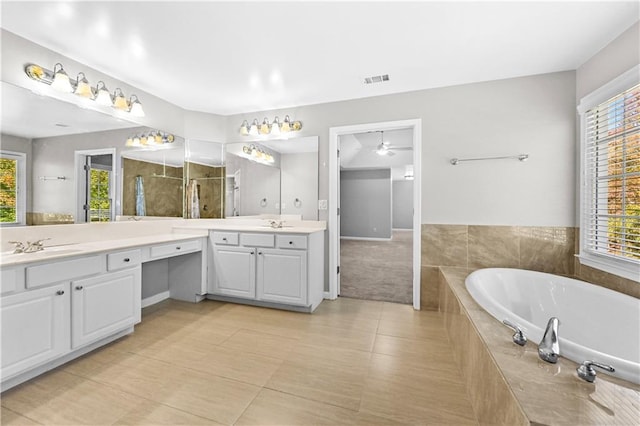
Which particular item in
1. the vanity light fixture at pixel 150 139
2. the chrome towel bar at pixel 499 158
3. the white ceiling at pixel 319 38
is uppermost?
the white ceiling at pixel 319 38

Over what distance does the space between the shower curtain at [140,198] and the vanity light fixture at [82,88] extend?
27.4 inches

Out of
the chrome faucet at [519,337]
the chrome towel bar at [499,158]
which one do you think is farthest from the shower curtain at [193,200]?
the chrome faucet at [519,337]

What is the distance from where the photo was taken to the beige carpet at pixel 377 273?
3326mm

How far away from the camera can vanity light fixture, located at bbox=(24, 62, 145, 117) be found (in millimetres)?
2057

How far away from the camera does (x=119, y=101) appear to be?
2588mm

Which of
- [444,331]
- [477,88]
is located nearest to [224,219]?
[444,331]

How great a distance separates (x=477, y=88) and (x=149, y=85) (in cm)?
339

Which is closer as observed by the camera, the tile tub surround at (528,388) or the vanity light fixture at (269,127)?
the tile tub surround at (528,388)

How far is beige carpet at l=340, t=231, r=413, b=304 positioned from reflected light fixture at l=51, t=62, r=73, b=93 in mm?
3326

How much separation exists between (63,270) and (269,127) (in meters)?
2.45

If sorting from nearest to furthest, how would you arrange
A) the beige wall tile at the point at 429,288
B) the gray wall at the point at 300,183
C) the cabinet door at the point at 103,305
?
the cabinet door at the point at 103,305, the beige wall tile at the point at 429,288, the gray wall at the point at 300,183

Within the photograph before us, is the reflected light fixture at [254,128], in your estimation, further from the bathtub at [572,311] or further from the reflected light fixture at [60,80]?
the bathtub at [572,311]

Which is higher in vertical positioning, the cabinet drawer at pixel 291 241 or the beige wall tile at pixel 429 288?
the cabinet drawer at pixel 291 241

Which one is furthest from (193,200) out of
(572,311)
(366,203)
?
(366,203)
